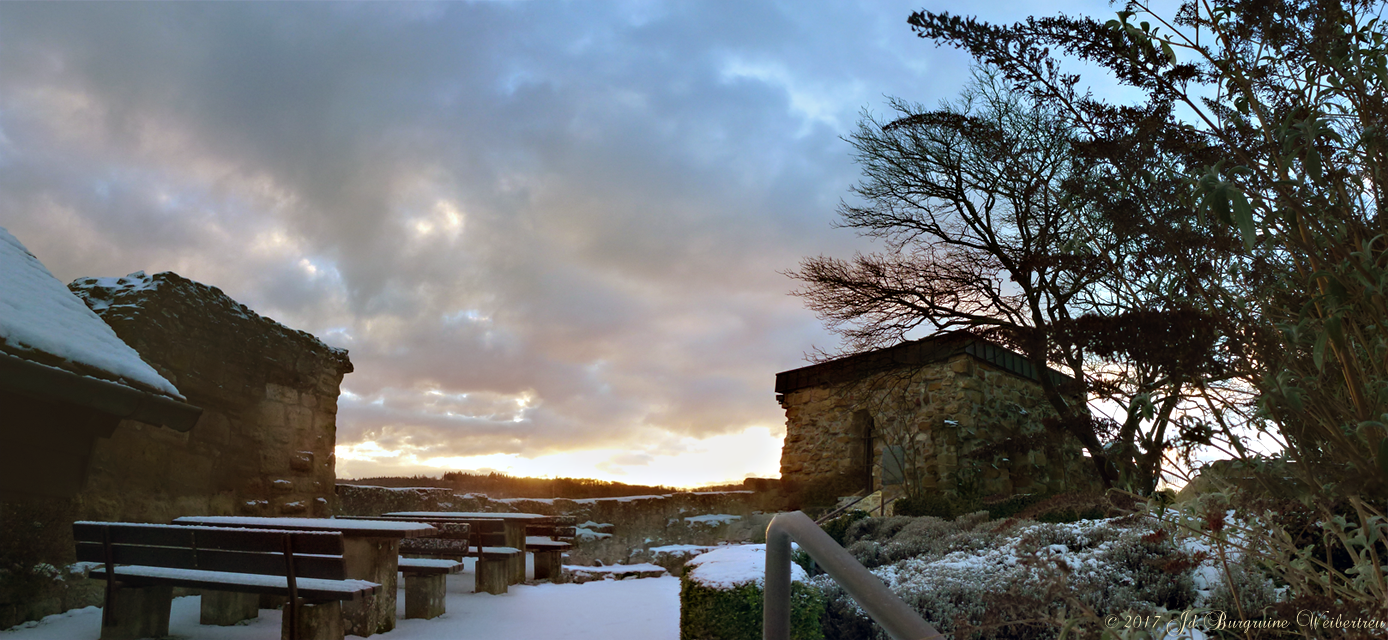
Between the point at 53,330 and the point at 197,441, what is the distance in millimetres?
2971

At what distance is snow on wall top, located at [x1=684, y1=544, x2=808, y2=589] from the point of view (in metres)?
4.41

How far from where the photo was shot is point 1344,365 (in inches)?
79.9

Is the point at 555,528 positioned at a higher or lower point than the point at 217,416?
lower

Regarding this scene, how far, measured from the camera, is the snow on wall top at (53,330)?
3986 millimetres

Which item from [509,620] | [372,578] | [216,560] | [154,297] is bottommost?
[509,620]

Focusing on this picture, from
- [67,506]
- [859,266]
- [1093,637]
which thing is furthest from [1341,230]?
[859,266]

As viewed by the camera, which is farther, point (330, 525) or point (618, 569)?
point (618, 569)

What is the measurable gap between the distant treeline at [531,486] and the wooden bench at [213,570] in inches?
412

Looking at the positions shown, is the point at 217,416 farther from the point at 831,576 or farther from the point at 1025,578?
the point at 831,576

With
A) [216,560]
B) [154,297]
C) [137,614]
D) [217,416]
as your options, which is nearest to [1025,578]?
[216,560]

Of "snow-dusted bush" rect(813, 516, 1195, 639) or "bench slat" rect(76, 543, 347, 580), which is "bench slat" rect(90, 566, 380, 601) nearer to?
"bench slat" rect(76, 543, 347, 580)

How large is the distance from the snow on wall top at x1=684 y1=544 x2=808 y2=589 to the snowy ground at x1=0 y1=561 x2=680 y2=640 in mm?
683

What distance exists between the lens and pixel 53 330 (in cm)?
435

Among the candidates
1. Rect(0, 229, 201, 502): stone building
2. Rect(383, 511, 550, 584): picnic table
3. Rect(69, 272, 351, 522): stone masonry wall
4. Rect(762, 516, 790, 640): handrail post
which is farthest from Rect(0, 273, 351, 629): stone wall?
Rect(762, 516, 790, 640): handrail post
